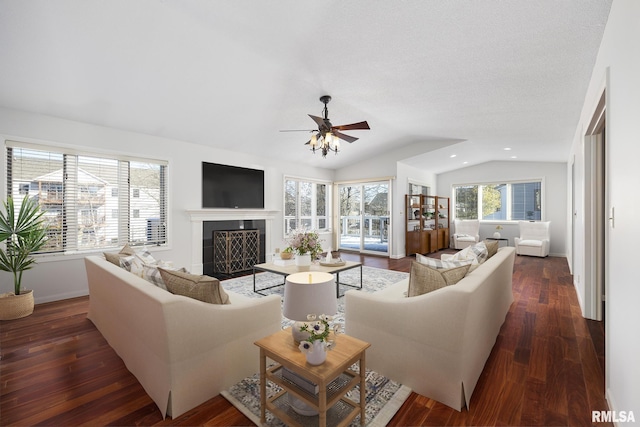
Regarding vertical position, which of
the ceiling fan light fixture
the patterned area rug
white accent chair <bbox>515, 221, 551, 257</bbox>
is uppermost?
the ceiling fan light fixture

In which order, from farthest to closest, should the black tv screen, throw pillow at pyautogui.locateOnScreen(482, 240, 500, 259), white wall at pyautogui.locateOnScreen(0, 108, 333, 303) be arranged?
1. the black tv screen
2. white wall at pyautogui.locateOnScreen(0, 108, 333, 303)
3. throw pillow at pyautogui.locateOnScreen(482, 240, 500, 259)

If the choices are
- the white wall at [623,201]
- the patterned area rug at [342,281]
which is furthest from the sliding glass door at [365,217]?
the white wall at [623,201]

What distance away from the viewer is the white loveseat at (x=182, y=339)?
1.62m

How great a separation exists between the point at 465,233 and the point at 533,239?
1.68 meters

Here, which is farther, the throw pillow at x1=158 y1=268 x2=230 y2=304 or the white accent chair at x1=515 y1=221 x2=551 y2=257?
the white accent chair at x1=515 y1=221 x2=551 y2=257

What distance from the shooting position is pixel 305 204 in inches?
293

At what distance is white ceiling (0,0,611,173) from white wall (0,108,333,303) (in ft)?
0.63

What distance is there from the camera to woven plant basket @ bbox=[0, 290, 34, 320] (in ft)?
10.2

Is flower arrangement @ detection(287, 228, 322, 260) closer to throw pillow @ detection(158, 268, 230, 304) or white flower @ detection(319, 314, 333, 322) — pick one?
throw pillow @ detection(158, 268, 230, 304)

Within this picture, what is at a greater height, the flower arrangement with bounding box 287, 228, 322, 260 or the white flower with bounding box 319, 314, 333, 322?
the flower arrangement with bounding box 287, 228, 322, 260

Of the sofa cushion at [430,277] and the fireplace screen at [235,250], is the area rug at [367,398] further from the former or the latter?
the fireplace screen at [235,250]

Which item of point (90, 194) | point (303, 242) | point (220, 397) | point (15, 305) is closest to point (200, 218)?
point (90, 194)

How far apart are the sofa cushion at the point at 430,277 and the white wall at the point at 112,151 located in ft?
13.8

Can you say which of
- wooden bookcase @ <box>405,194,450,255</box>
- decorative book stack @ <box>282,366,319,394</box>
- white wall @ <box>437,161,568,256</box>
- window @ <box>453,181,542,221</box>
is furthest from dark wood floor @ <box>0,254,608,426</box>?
window @ <box>453,181,542,221</box>
